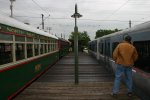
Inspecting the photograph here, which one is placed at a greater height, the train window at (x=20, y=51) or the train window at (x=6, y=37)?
the train window at (x=6, y=37)

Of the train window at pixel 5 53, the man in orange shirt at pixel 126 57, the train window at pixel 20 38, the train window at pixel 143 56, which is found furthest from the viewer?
the train window at pixel 20 38

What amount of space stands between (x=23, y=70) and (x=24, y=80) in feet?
1.32

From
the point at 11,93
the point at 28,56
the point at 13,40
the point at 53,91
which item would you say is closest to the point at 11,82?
the point at 11,93

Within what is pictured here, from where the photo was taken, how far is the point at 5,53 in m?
8.12

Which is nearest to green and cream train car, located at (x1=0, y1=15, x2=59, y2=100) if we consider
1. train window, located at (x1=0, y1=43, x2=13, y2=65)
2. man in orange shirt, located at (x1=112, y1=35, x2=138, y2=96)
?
train window, located at (x1=0, y1=43, x2=13, y2=65)

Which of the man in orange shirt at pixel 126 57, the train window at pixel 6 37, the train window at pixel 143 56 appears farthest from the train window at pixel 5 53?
the train window at pixel 143 56

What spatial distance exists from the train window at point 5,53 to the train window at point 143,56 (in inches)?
140

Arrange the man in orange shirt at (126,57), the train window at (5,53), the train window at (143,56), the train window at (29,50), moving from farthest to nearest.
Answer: the train window at (29,50) → the man in orange shirt at (126,57) → the train window at (143,56) → the train window at (5,53)

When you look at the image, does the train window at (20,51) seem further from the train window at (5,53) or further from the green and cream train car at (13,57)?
the train window at (5,53)

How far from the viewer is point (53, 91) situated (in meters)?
10.2

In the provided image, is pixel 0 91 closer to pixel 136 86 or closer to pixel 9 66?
pixel 9 66

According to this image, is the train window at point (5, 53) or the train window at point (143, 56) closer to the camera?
the train window at point (5, 53)

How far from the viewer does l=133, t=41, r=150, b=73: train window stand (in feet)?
26.5

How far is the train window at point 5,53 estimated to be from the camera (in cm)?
776
